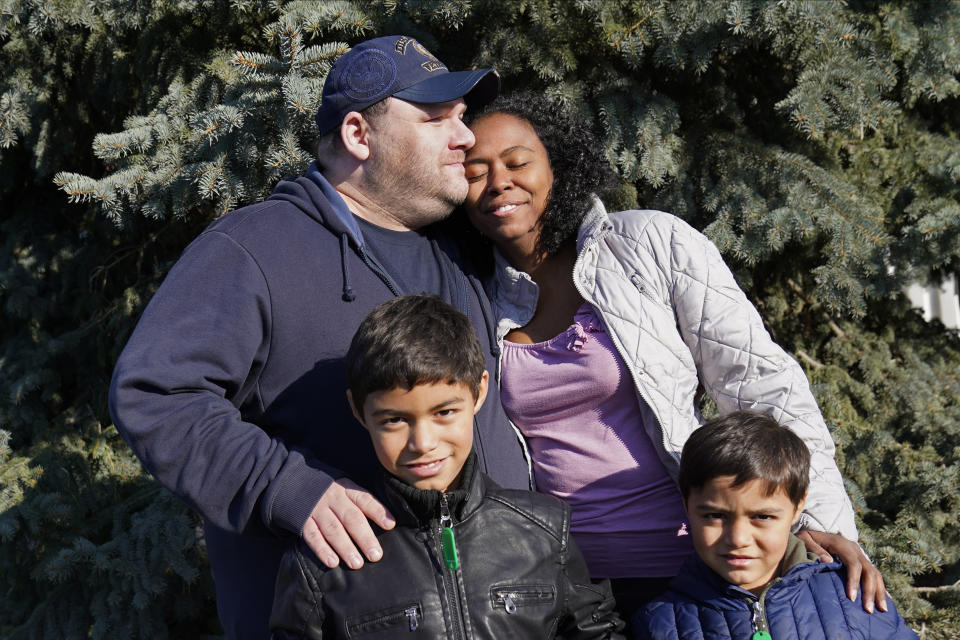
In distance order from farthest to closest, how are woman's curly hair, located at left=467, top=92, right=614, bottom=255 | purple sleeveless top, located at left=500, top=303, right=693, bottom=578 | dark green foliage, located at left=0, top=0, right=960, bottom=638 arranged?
dark green foliage, located at left=0, top=0, right=960, bottom=638, woman's curly hair, located at left=467, top=92, right=614, bottom=255, purple sleeveless top, located at left=500, top=303, right=693, bottom=578

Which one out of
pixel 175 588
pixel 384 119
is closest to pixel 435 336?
pixel 384 119

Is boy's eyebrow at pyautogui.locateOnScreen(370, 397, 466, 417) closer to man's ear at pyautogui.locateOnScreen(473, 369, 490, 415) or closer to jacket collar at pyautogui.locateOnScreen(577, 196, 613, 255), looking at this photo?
man's ear at pyautogui.locateOnScreen(473, 369, 490, 415)

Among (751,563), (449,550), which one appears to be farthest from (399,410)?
(751,563)

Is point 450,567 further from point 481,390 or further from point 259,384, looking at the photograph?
point 259,384

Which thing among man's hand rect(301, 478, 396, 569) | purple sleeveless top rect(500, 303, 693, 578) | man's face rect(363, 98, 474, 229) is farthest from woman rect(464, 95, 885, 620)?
man's hand rect(301, 478, 396, 569)

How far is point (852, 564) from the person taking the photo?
1971 mm

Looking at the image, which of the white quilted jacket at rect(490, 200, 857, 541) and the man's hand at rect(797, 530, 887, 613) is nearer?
the man's hand at rect(797, 530, 887, 613)

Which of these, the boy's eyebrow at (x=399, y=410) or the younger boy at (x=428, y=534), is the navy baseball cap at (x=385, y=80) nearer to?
the younger boy at (x=428, y=534)

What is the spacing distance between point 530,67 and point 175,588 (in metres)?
2.76

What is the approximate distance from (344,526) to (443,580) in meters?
0.25

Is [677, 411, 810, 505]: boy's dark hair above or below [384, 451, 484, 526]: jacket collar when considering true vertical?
above

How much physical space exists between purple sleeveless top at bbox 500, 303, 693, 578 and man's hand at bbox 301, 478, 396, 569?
66 centimetres

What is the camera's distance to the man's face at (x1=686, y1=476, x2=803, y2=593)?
195 cm

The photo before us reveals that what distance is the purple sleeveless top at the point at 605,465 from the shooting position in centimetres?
223
